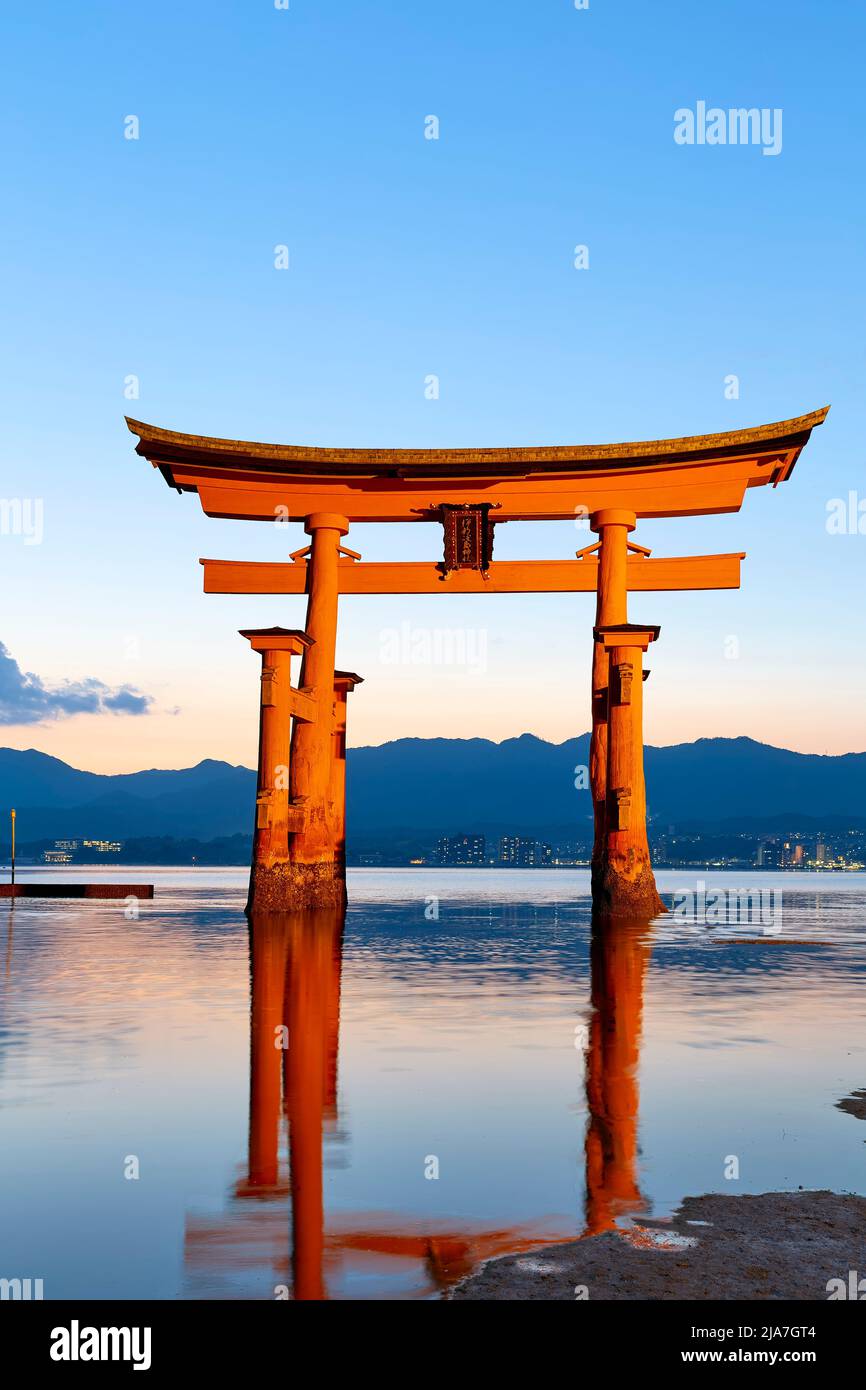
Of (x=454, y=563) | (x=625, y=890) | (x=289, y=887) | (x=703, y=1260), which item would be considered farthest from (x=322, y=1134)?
(x=454, y=563)

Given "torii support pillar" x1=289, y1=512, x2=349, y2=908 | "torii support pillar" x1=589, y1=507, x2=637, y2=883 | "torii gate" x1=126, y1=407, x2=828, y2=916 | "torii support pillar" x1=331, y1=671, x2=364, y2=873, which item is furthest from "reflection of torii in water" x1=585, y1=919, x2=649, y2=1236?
"torii support pillar" x1=331, y1=671, x2=364, y2=873

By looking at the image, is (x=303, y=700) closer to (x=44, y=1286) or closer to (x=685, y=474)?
(x=685, y=474)

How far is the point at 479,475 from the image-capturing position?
23344 millimetres

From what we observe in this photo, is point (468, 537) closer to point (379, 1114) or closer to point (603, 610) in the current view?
point (603, 610)

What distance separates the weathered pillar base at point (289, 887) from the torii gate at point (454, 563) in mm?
33

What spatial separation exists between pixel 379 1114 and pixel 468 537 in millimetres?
18473

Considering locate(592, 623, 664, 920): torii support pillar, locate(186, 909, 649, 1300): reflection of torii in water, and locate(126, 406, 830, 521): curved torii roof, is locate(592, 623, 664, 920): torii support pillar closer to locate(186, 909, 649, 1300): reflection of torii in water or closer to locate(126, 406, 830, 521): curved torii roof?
locate(126, 406, 830, 521): curved torii roof

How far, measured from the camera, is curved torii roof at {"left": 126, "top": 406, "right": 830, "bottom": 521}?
74.0ft

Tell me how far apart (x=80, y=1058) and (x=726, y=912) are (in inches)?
1073

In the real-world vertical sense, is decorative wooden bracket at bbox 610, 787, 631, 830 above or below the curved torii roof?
below

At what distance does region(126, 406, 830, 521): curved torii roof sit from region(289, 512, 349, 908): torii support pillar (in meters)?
0.95

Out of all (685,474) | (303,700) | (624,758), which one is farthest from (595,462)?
(303,700)

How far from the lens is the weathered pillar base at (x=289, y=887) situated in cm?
2170

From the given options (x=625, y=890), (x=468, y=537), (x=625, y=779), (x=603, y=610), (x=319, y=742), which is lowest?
(x=625, y=890)
